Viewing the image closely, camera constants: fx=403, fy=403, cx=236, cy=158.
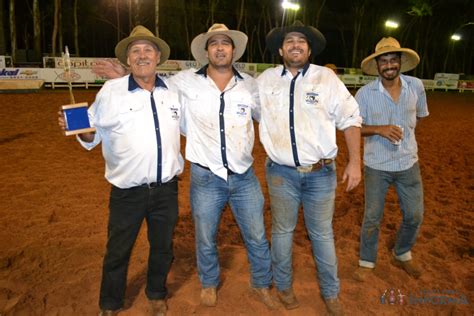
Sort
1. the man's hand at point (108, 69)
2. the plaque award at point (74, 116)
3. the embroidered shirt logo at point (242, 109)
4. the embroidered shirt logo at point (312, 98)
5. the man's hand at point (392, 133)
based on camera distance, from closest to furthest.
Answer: the plaque award at point (74, 116), the embroidered shirt logo at point (312, 98), the embroidered shirt logo at point (242, 109), the man's hand at point (108, 69), the man's hand at point (392, 133)

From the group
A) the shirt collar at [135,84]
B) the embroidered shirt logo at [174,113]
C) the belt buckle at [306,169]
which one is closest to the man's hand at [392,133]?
the belt buckle at [306,169]

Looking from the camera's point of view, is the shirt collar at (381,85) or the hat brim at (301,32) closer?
the hat brim at (301,32)

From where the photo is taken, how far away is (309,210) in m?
3.52

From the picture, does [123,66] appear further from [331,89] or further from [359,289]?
[359,289]

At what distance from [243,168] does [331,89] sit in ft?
3.31

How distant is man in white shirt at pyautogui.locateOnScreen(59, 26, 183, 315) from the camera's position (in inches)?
129

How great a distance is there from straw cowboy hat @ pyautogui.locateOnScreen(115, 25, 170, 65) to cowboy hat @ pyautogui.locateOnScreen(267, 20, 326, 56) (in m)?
0.98

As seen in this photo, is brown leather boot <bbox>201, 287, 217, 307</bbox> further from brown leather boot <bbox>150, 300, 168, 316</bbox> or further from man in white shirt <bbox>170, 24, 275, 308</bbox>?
brown leather boot <bbox>150, 300, 168, 316</bbox>

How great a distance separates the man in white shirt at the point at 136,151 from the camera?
327 cm

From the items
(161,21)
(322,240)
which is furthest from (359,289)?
(161,21)

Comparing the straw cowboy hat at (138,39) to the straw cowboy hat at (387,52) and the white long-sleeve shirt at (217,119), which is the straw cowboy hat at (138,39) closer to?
the white long-sleeve shirt at (217,119)

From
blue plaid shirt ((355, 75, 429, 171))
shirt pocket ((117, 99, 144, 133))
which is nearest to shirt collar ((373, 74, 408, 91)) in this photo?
blue plaid shirt ((355, 75, 429, 171))

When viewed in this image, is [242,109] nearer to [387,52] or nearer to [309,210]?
[309,210]

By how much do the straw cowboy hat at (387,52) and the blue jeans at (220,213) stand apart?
5.86ft
